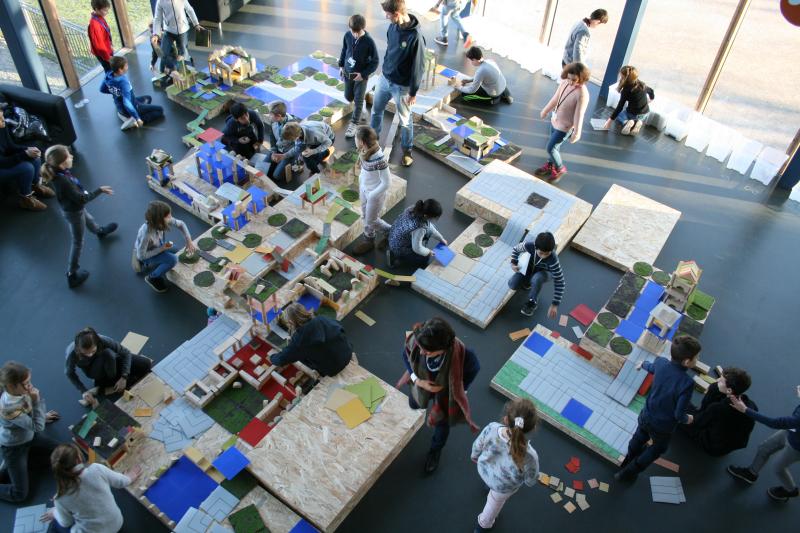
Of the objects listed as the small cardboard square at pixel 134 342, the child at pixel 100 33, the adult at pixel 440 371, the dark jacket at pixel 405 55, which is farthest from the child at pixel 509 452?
the child at pixel 100 33

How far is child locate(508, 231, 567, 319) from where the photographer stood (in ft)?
20.6

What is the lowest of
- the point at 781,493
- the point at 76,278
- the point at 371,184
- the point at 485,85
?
the point at 781,493

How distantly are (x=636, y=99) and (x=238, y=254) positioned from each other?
6357 millimetres

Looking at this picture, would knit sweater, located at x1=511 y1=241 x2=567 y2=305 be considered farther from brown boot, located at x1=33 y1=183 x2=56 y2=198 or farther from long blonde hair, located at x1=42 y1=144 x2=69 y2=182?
brown boot, located at x1=33 y1=183 x2=56 y2=198

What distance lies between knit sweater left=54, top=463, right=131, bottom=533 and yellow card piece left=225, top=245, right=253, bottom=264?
115 inches

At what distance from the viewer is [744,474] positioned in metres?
5.52

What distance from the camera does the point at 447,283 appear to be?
23.0 ft

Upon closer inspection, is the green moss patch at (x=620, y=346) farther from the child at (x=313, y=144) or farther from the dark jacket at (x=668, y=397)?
the child at (x=313, y=144)

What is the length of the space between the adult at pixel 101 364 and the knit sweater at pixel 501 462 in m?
3.32

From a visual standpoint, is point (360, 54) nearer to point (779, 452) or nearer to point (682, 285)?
point (682, 285)

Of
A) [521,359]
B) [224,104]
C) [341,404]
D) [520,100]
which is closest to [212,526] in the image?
[341,404]

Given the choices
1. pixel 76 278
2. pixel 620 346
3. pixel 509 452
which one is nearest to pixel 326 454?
pixel 509 452

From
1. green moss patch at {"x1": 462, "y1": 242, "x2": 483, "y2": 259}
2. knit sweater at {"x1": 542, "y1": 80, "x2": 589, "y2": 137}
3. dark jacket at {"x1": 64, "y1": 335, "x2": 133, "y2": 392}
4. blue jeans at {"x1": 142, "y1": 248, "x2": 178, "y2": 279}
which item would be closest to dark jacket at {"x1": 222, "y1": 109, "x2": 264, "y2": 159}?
blue jeans at {"x1": 142, "y1": 248, "x2": 178, "y2": 279}

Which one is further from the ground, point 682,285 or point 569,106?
point 569,106
